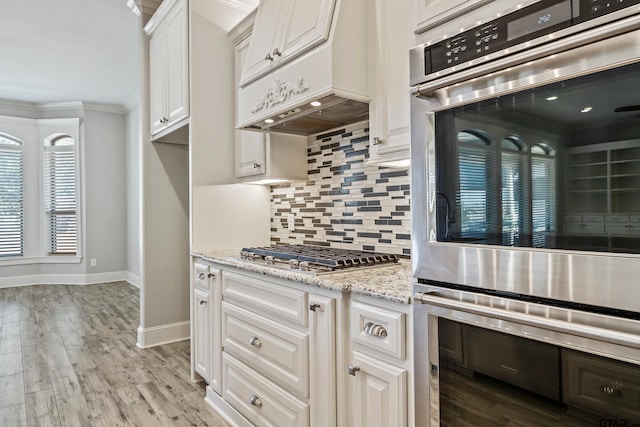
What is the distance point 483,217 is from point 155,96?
3288mm

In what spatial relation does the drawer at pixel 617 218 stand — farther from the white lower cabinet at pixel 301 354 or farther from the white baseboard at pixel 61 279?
the white baseboard at pixel 61 279

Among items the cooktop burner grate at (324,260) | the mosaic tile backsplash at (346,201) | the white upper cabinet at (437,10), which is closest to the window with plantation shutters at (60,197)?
the mosaic tile backsplash at (346,201)

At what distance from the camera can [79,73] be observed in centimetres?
507

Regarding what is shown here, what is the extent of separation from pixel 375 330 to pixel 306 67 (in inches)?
48.4

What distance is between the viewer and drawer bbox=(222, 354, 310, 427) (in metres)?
1.70

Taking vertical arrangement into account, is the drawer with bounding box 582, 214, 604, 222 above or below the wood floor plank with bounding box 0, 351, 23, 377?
above

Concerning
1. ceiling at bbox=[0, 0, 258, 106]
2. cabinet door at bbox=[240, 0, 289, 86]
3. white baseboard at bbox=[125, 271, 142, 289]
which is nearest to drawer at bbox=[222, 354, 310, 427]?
cabinet door at bbox=[240, 0, 289, 86]

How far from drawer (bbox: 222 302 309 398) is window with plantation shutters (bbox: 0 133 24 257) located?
603cm

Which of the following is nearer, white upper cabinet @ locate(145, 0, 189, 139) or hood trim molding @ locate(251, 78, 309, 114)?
hood trim molding @ locate(251, 78, 309, 114)

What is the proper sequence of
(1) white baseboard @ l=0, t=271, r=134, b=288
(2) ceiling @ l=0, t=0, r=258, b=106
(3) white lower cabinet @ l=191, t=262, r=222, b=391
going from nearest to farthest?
(3) white lower cabinet @ l=191, t=262, r=222, b=391 → (2) ceiling @ l=0, t=0, r=258, b=106 → (1) white baseboard @ l=0, t=271, r=134, b=288

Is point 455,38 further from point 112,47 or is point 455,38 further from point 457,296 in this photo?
point 112,47

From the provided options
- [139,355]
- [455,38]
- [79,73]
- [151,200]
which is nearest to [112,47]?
[79,73]

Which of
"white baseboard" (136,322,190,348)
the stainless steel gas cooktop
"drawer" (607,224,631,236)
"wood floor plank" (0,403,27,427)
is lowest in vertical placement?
"wood floor plank" (0,403,27,427)

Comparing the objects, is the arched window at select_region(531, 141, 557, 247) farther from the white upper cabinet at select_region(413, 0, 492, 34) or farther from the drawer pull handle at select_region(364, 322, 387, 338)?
the drawer pull handle at select_region(364, 322, 387, 338)
